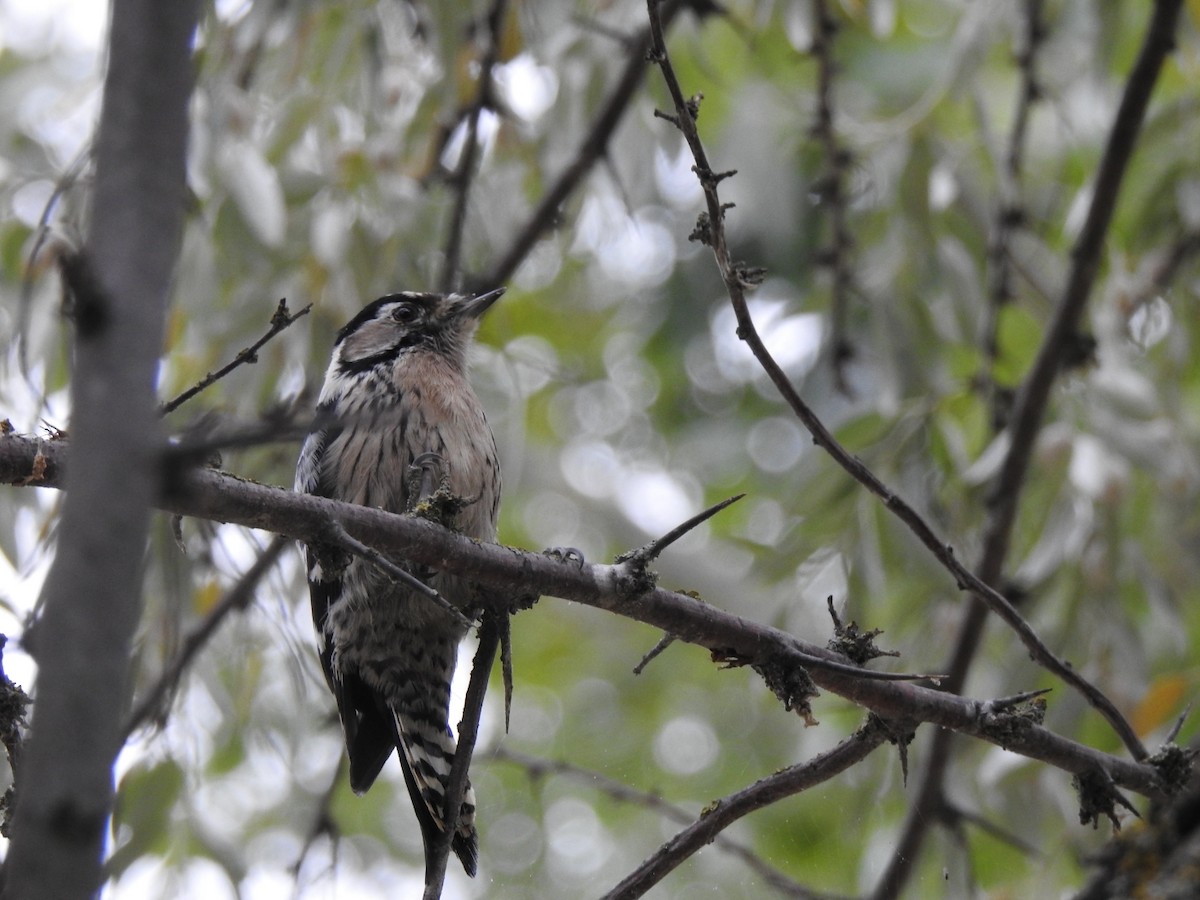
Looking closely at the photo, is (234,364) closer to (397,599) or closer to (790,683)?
(790,683)

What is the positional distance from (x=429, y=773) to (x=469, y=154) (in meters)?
1.71

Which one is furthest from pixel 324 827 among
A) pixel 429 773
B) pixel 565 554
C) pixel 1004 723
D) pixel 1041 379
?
pixel 1041 379

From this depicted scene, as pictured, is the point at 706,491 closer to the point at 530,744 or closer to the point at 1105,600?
the point at 530,744

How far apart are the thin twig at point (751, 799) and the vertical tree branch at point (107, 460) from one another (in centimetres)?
122

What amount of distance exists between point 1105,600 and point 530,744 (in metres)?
5.22

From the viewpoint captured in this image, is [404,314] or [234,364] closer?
[234,364]

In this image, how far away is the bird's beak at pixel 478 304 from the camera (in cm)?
375

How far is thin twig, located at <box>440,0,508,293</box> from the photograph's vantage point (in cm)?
359

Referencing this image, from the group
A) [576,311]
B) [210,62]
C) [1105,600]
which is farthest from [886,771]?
[576,311]

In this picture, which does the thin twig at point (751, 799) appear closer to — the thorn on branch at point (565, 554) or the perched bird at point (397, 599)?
the thorn on branch at point (565, 554)

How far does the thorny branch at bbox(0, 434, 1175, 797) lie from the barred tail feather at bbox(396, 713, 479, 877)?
1.19 meters

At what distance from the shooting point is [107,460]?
2.86 feet

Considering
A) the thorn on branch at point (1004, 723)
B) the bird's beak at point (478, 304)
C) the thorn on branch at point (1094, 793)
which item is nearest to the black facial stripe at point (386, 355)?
the bird's beak at point (478, 304)

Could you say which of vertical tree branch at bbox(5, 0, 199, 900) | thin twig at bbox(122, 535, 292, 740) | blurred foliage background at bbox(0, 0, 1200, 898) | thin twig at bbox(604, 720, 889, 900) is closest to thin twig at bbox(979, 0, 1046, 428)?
blurred foliage background at bbox(0, 0, 1200, 898)
